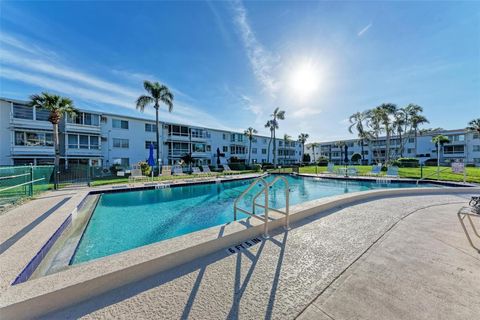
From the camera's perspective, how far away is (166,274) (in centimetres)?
268

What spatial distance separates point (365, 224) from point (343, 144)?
62.1m

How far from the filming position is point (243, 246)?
3.55 meters

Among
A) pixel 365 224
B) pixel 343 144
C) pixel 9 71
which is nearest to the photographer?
pixel 365 224

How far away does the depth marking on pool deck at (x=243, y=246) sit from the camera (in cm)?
339

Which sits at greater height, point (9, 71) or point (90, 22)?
point (90, 22)

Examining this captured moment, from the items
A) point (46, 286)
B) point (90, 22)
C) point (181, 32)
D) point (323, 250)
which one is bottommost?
point (323, 250)

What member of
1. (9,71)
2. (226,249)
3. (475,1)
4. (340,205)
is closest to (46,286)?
(226,249)

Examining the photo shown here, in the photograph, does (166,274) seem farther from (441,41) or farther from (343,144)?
(343,144)

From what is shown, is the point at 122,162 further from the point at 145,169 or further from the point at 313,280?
the point at 313,280

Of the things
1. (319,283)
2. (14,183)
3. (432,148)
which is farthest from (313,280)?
(432,148)

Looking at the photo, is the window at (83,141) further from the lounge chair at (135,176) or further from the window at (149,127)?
the lounge chair at (135,176)

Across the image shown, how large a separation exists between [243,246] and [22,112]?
27520 millimetres

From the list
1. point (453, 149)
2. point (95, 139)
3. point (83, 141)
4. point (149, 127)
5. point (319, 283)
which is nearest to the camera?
point (319, 283)

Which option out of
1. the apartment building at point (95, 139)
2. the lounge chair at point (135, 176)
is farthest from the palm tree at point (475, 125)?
the lounge chair at point (135, 176)
